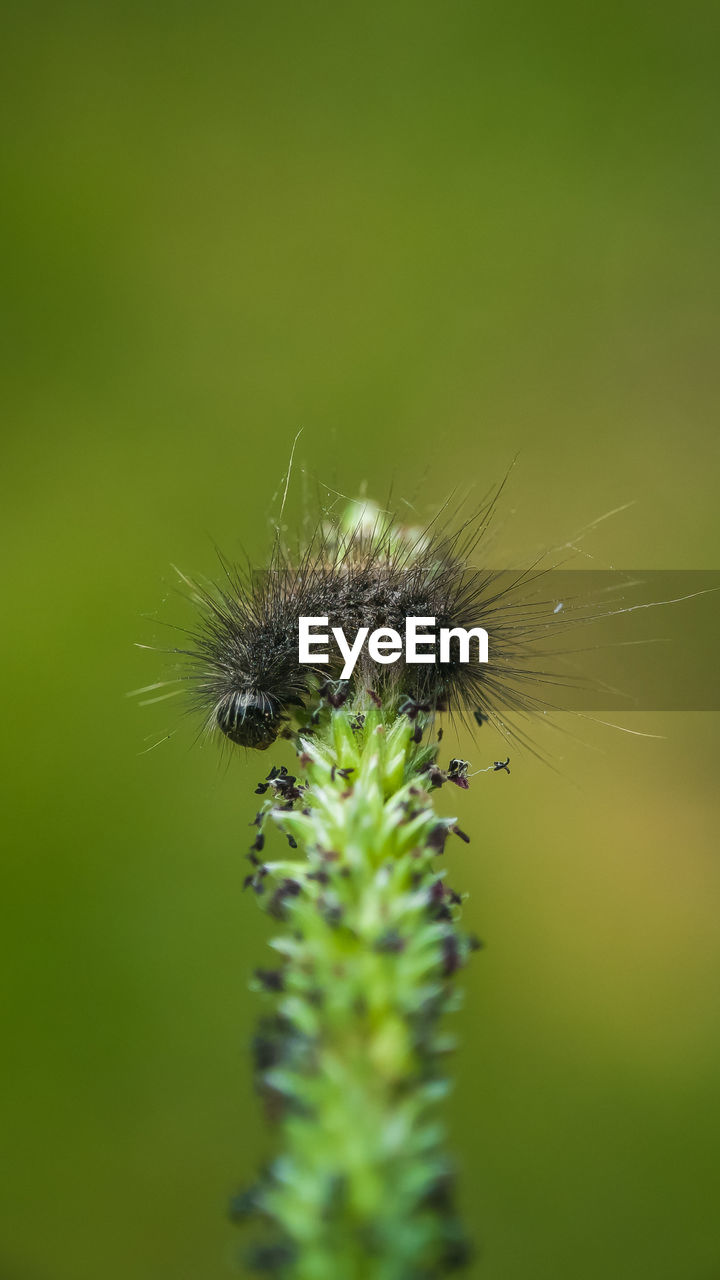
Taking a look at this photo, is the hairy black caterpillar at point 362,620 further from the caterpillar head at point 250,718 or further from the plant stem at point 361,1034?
the plant stem at point 361,1034

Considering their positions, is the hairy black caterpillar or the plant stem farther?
the hairy black caterpillar

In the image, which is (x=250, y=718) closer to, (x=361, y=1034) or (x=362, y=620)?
(x=362, y=620)


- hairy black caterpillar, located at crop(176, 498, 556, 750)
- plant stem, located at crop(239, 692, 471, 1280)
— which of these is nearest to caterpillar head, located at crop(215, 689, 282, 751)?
hairy black caterpillar, located at crop(176, 498, 556, 750)

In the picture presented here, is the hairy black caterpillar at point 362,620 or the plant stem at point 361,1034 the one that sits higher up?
the hairy black caterpillar at point 362,620

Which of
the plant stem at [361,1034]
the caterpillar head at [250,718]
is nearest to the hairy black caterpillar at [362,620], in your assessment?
the caterpillar head at [250,718]

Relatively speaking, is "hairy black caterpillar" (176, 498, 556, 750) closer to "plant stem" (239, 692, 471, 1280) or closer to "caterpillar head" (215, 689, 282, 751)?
"caterpillar head" (215, 689, 282, 751)

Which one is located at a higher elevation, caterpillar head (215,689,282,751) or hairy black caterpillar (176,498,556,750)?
hairy black caterpillar (176,498,556,750)
